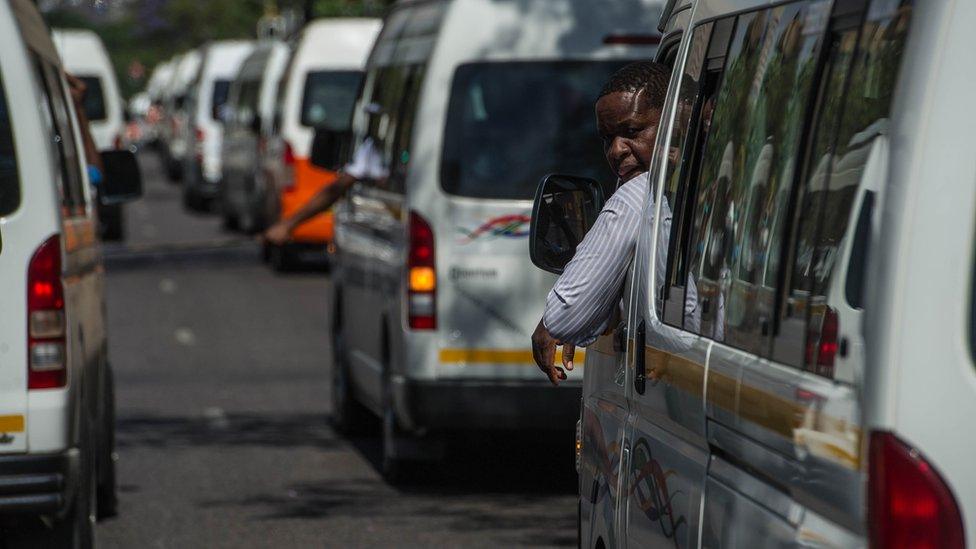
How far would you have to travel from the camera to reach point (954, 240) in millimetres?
2912

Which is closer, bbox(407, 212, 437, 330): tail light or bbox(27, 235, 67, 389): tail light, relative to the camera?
bbox(27, 235, 67, 389): tail light

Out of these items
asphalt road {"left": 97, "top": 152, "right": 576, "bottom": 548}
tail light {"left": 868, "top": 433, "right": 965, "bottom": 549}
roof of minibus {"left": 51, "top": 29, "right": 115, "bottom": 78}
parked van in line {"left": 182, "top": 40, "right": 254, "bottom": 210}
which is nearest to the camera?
tail light {"left": 868, "top": 433, "right": 965, "bottom": 549}

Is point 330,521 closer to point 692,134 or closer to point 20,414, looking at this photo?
point 20,414

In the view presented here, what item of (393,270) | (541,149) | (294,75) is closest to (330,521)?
(393,270)

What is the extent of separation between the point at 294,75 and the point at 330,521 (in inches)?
531

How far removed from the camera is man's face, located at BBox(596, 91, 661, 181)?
16.5 feet

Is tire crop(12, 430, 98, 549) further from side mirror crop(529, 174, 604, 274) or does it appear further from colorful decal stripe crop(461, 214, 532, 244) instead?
colorful decal stripe crop(461, 214, 532, 244)

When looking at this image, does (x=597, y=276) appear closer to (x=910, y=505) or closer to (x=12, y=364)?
(x=910, y=505)

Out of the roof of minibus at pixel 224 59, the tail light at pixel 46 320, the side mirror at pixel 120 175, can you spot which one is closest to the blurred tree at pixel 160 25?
the roof of minibus at pixel 224 59

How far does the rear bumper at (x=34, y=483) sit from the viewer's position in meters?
6.24

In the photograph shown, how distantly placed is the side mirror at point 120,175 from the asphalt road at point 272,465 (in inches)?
53.3

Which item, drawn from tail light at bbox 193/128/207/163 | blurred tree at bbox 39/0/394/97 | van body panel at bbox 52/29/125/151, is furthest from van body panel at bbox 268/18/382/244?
blurred tree at bbox 39/0/394/97

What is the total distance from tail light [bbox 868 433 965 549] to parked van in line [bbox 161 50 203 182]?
3608 centimetres

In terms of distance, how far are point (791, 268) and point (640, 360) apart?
40.0 inches
